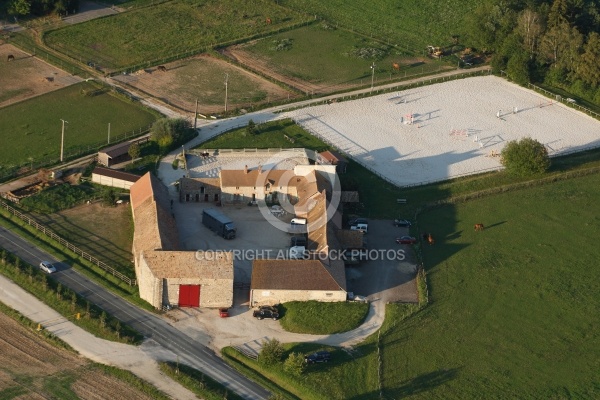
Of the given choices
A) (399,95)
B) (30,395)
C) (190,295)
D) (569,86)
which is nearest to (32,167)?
(190,295)

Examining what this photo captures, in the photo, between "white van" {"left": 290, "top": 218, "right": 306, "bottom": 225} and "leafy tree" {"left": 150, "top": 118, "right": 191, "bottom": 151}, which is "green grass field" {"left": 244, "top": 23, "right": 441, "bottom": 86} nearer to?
"leafy tree" {"left": 150, "top": 118, "right": 191, "bottom": 151}

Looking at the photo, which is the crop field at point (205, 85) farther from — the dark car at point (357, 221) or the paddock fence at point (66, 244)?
the paddock fence at point (66, 244)

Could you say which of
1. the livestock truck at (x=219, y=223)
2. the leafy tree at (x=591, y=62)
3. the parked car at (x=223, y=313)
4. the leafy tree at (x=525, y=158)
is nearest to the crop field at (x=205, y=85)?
the livestock truck at (x=219, y=223)

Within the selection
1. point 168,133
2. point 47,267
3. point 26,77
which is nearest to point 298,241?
point 47,267

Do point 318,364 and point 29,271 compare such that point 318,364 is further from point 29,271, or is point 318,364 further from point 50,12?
point 50,12

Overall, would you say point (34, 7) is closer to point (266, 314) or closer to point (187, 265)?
point (187, 265)
